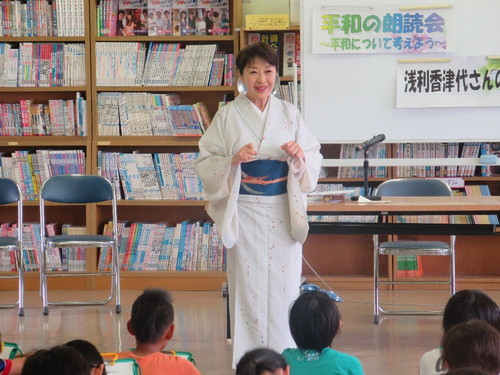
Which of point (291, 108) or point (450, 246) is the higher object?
point (291, 108)

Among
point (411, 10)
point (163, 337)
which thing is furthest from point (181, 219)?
point (163, 337)

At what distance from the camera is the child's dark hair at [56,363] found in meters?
1.81

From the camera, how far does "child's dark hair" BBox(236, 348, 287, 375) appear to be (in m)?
1.95

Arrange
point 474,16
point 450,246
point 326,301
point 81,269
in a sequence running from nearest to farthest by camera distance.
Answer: point 326,301
point 450,246
point 474,16
point 81,269

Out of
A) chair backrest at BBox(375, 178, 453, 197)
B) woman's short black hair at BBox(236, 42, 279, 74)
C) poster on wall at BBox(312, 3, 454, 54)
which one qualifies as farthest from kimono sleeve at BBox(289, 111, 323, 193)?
poster on wall at BBox(312, 3, 454, 54)

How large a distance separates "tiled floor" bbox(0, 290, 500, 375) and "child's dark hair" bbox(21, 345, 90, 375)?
227 cm

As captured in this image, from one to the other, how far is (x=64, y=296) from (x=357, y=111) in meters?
2.29

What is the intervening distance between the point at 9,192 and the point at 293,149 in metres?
2.66

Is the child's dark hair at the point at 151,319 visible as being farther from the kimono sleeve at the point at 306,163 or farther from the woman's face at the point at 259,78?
the woman's face at the point at 259,78

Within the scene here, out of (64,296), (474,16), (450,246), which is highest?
(474,16)

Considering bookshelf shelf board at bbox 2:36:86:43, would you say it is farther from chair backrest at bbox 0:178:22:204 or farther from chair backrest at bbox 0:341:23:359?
chair backrest at bbox 0:341:23:359

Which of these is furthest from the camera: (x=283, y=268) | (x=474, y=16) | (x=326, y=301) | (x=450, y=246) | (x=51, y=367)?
(x=474, y=16)

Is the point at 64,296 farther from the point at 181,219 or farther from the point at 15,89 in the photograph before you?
the point at 15,89

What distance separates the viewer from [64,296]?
6125 mm
